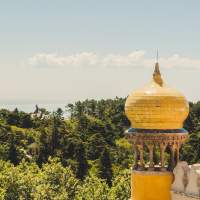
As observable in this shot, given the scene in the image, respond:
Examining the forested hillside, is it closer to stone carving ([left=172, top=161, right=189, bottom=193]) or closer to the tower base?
the tower base

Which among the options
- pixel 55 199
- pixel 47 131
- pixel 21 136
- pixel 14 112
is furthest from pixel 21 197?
pixel 14 112

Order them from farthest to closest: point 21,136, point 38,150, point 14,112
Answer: point 14,112 → point 21,136 → point 38,150

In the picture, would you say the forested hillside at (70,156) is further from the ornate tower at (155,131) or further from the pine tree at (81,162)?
the ornate tower at (155,131)

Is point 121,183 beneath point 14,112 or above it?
beneath

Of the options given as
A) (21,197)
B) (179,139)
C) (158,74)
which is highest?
(158,74)

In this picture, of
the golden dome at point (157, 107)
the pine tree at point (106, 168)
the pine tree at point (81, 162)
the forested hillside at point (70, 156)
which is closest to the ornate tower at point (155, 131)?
the golden dome at point (157, 107)

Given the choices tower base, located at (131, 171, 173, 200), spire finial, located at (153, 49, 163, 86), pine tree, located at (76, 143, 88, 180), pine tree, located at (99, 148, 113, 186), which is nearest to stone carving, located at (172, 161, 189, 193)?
tower base, located at (131, 171, 173, 200)

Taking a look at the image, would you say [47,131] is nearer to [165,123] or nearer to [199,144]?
[199,144]

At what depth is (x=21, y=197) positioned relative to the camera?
6128cm

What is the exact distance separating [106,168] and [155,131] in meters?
66.1

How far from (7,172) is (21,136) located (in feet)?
226

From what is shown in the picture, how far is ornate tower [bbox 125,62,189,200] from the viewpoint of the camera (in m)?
25.6

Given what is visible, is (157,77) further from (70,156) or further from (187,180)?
(70,156)

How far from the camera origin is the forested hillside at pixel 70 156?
63.1m
